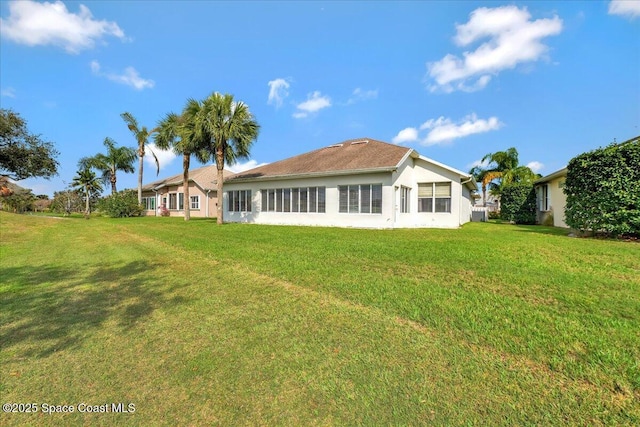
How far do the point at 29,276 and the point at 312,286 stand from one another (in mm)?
5954

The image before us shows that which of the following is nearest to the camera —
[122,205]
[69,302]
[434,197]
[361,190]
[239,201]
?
[69,302]

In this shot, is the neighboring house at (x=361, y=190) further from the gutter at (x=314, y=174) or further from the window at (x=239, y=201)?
the window at (x=239, y=201)

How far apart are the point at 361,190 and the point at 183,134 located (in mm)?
12233

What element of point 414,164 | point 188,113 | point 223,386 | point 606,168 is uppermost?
point 188,113

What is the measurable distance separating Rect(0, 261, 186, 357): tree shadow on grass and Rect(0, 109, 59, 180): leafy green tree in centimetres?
2748

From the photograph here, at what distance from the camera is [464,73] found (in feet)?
61.9

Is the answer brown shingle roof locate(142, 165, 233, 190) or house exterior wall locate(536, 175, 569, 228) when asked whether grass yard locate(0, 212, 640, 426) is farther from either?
brown shingle roof locate(142, 165, 233, 190)

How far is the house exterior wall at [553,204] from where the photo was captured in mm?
16500

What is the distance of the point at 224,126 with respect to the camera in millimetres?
Answer: 18359

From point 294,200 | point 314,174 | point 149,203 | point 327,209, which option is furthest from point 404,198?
point 149,203

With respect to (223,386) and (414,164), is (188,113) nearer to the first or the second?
(414,164)

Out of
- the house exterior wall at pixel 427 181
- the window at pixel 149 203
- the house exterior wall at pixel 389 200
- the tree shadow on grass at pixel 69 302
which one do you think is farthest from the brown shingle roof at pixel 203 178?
the tree shadow on grass at pixel 69 302

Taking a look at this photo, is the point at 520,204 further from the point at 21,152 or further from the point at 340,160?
the point at 21,152

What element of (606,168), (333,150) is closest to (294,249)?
(606,168)
